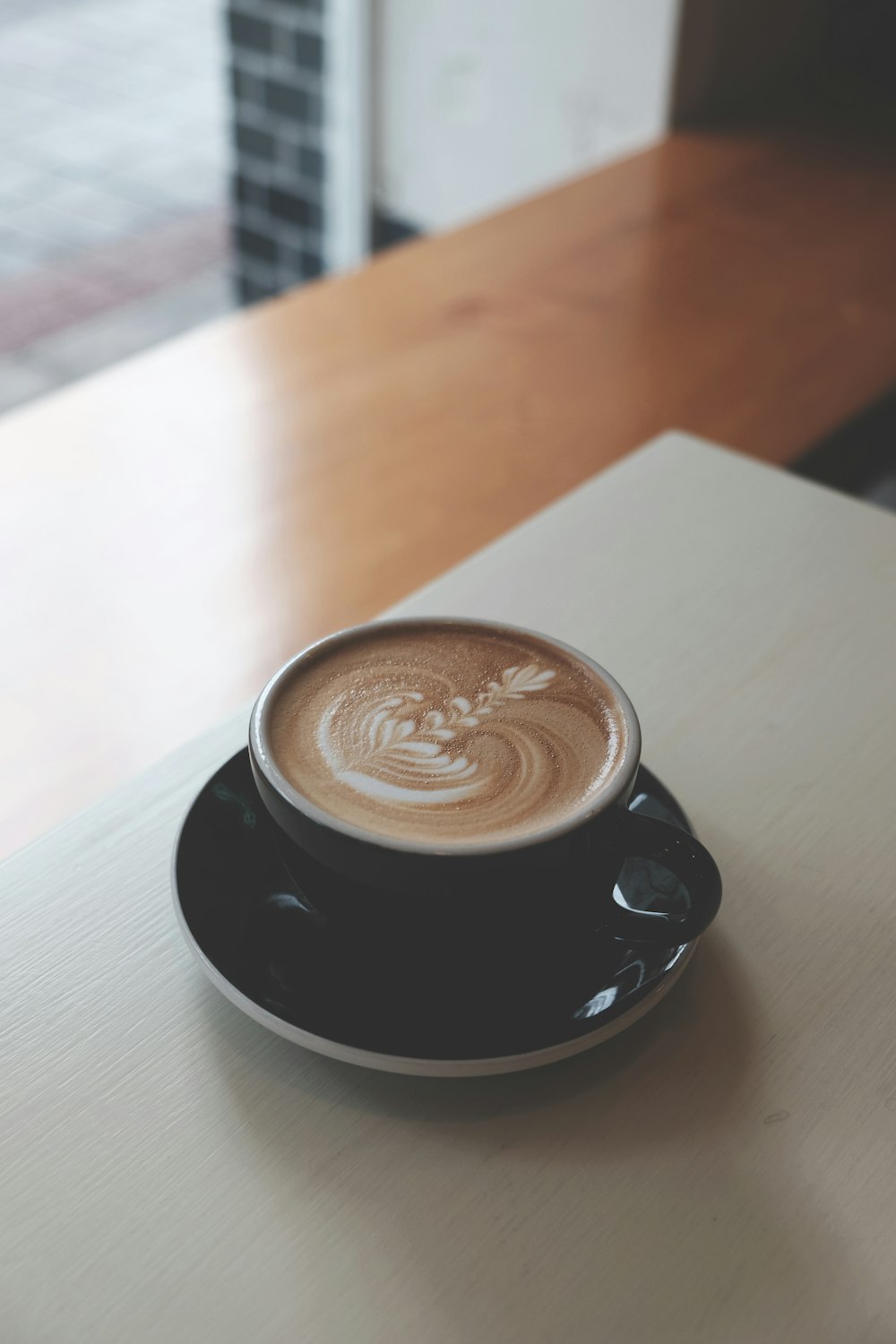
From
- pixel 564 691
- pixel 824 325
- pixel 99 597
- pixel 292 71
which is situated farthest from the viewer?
pixel 292 71

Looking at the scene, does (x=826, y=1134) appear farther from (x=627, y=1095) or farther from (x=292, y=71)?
(x=292, y=71)

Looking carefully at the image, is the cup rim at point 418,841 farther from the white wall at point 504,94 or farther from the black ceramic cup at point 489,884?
the white wall at point 504,94

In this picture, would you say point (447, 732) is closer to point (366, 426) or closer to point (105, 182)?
point (366, 426)

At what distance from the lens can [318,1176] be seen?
0.37m

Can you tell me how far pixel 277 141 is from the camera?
2.29m

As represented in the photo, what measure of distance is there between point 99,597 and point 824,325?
31.9 inches

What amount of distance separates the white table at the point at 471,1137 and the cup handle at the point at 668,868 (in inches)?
1.6

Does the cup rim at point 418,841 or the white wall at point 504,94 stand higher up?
the cup rim at point 418,841

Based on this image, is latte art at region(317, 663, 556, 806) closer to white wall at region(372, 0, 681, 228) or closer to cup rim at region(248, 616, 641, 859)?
cup rim at region(248, 616, 641, 859)

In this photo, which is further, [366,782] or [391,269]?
[391,269]

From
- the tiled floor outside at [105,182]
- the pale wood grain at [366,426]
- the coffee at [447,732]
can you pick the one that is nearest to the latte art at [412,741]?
the coffee at [447,732]

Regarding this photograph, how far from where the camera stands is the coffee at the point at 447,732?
0.40m

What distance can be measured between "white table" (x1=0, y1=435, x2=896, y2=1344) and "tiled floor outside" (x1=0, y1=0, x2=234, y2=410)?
6.21 feet

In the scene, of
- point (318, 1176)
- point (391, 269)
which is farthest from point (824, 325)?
point (318, 1176)
